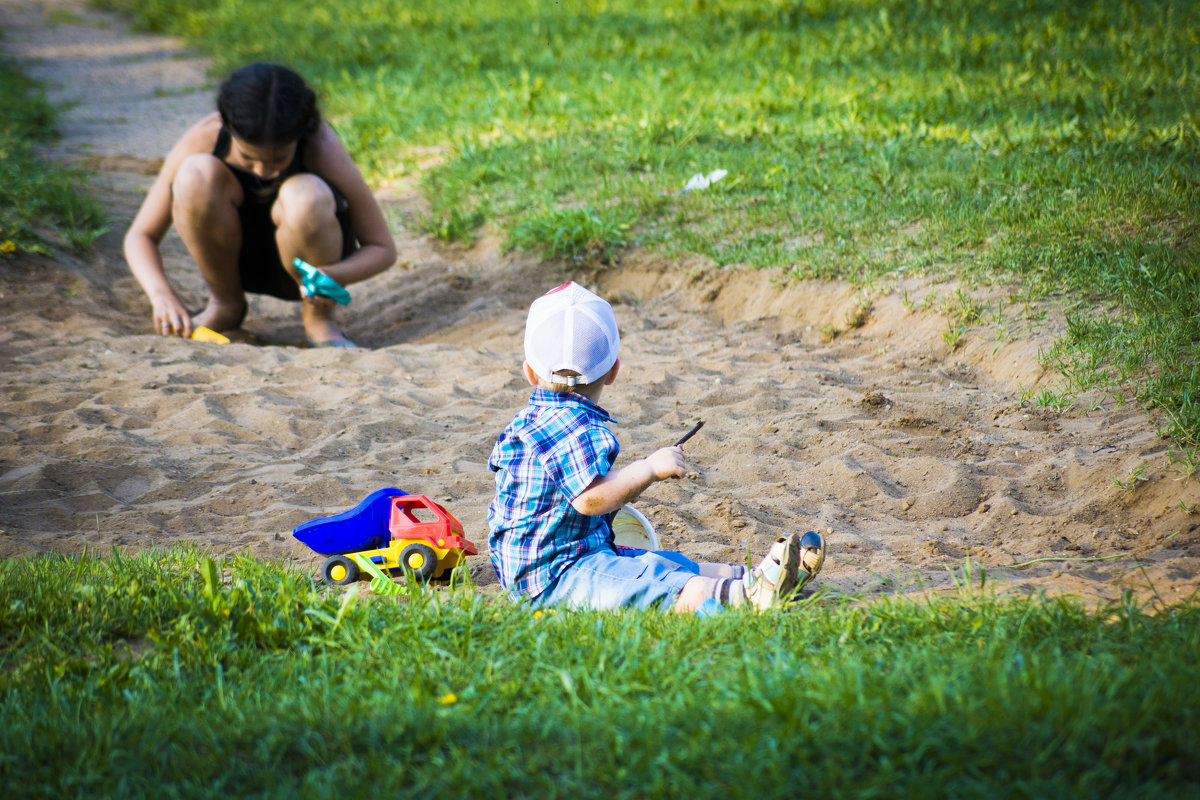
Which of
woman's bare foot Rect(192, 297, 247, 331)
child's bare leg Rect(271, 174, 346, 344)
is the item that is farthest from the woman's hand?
child's bare leg Rect(271, 174, 346, 344)

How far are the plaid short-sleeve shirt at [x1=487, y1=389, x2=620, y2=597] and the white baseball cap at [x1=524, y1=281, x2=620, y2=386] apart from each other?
0.28ft

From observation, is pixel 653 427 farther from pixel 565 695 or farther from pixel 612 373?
pixel 565 695

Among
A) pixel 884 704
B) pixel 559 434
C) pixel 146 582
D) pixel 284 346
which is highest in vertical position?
pixel 559 434

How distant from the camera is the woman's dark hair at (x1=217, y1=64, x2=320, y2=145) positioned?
4.39 metres

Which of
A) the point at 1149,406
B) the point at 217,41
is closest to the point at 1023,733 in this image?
the point at 1149,406

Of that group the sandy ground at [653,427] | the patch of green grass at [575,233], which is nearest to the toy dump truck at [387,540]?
the sandy ground at [653,427]

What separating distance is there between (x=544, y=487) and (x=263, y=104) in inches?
113

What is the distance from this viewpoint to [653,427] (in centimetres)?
384

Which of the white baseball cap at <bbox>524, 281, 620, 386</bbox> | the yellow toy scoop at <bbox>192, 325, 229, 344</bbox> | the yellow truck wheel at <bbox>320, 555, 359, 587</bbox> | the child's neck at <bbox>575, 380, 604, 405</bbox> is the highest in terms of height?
the white baseball cap at <bbox>524, 281, 620, 386</bbox>

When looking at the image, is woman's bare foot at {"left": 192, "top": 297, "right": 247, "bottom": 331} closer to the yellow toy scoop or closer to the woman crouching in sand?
the woman crouching in sand

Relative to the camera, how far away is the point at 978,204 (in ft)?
16.8

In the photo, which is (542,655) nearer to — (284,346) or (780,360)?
(780,360)

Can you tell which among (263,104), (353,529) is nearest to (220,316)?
(263,104)

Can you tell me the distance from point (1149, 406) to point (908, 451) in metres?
0.89
